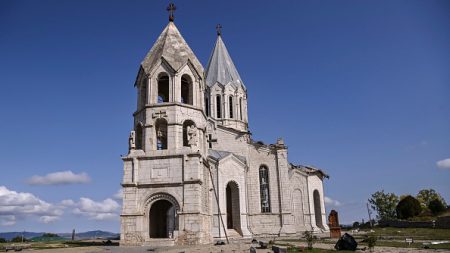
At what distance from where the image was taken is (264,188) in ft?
104

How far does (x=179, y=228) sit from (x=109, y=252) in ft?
14.4

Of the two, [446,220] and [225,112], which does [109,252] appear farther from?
[446,220]

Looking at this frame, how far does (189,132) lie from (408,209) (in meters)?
40.6

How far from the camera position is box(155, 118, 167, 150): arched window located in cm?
2222

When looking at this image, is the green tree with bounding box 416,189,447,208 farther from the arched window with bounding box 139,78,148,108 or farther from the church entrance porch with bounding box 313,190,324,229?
the arched window with bounding box 139,78,148,108

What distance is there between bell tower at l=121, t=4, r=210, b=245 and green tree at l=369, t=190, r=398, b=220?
1869 inches

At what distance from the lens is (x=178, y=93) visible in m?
22.3

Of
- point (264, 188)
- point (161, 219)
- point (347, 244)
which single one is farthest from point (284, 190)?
point (347, 244)

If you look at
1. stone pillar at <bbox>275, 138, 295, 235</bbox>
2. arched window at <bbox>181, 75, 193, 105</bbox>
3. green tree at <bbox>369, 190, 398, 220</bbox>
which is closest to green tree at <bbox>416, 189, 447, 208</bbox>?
green tree at <bbox>369, 190, 398, 220</bbox>

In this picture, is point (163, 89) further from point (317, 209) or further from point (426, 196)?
point (426, 196)

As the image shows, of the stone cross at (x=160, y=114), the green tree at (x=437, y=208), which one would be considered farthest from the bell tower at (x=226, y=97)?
the green tree at (x=437, y=208)

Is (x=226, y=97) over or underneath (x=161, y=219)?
over

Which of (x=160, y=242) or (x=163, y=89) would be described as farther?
(x=163, y=89)

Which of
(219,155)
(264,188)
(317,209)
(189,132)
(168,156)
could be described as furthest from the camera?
(317,209)
